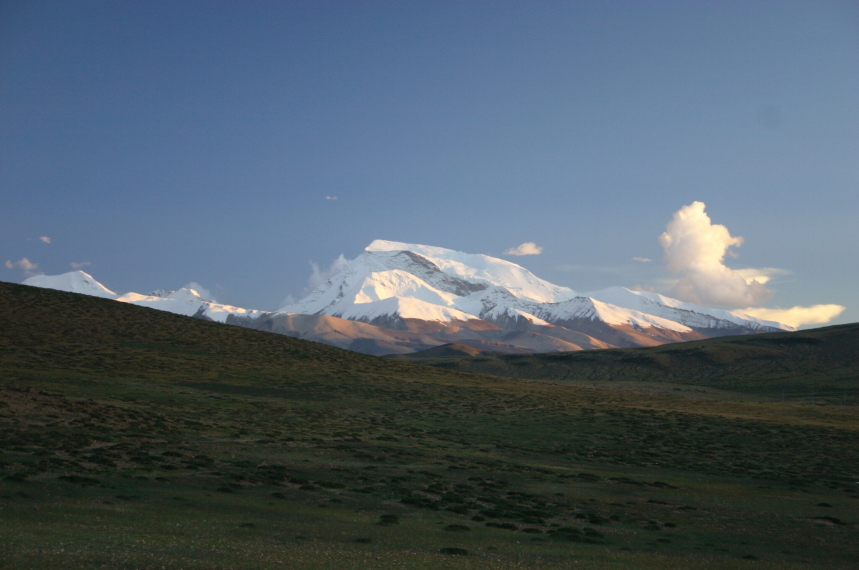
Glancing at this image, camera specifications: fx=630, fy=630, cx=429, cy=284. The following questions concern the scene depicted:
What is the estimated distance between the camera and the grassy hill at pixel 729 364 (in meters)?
127

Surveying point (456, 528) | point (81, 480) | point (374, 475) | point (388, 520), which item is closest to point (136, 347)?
point (374, 475)

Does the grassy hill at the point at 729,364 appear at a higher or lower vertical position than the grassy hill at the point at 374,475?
higher

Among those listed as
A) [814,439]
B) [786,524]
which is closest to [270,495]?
[786,524]

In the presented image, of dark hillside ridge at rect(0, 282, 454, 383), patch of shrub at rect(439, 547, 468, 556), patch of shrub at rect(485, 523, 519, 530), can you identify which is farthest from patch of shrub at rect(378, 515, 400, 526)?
dark hillside ridge at rect(0, 282, 454, 383)

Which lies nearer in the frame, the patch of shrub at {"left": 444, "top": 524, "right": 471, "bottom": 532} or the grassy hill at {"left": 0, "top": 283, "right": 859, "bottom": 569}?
the grassy hill at {"left": 0, "top": 283, "right": 859, "bottom": 569}

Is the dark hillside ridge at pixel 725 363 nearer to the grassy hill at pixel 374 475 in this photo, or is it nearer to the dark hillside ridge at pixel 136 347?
the grassy hill at pixel 374 475

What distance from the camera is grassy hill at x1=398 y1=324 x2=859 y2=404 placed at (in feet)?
418

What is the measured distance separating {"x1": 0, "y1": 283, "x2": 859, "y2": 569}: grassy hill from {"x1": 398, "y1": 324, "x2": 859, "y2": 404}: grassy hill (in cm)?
5594

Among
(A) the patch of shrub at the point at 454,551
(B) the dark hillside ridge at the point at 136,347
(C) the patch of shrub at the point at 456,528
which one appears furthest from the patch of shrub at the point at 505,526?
(B) the dark hillside ridge at the point at 136,347

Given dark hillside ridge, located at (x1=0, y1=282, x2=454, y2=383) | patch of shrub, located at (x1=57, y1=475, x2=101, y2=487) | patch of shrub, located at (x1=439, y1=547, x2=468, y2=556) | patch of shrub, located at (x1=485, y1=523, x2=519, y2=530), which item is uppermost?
dark hillside ridge, located at (x1=0, y1=282, x2=454, y2=383)

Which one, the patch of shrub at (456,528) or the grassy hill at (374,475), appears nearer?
the grassy hill at (374,475)

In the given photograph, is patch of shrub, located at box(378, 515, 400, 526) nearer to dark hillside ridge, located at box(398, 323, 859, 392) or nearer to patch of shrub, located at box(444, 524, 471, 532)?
patch of shrub, located at box(444, 524, 471, 532)

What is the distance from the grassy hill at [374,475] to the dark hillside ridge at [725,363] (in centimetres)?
6192

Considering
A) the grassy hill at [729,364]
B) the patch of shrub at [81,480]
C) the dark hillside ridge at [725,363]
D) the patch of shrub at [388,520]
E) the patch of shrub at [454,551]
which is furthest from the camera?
the dark hillside ridge at [725,363]
